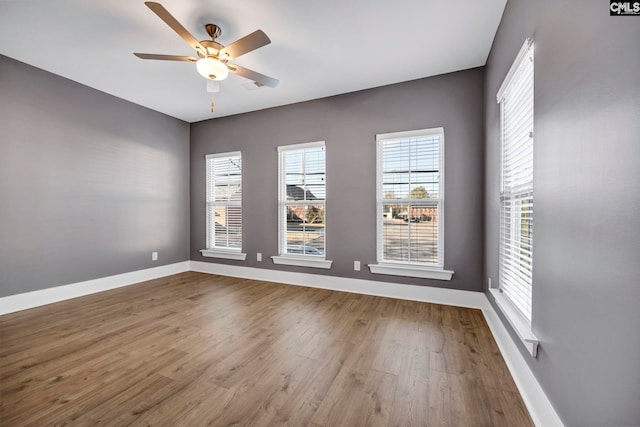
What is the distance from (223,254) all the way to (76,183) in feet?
7.18

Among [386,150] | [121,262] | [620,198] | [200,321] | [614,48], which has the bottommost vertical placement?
[200,321]

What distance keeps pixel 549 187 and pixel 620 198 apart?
548 millimetres

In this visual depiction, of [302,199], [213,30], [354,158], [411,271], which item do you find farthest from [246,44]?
[411,271]

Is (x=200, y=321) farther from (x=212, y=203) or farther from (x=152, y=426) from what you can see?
(x=212, y=203)

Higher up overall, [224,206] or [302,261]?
[224,206]

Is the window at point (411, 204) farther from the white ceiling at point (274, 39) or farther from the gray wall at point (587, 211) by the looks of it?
the gray wall at point (587, 211)

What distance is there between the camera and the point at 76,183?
3.43 meters

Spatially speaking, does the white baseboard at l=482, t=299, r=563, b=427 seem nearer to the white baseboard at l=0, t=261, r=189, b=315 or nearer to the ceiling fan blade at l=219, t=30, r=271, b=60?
the ceiling fan blade at l=219, t=30, r=271, b=60

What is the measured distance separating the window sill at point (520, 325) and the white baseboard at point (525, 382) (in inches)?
7.2

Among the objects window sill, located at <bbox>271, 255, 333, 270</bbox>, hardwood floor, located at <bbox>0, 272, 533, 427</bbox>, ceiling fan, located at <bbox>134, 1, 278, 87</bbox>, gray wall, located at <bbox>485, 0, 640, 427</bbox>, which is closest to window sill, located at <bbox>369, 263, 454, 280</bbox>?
hardwood floor, located at <bbox>0, 272, 533, 427</bbox>

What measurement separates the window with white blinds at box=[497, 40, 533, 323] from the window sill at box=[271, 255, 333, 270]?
2158 mm

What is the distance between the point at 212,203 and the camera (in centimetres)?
481

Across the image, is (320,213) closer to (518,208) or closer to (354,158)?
(354,158)

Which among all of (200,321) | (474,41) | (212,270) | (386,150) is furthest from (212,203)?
(474,41)
